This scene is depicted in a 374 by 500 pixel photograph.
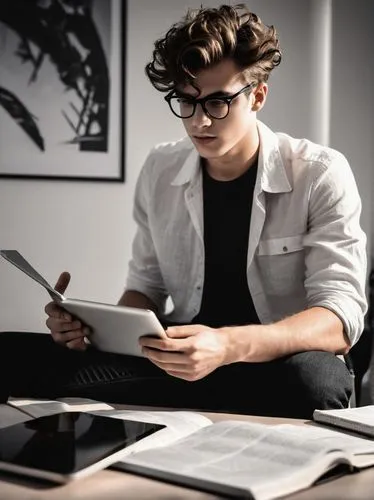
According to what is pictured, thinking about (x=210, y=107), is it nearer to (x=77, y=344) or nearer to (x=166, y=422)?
(x=77, y=344)

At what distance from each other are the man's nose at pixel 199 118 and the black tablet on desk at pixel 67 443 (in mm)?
889

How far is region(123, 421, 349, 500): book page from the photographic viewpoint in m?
1.15

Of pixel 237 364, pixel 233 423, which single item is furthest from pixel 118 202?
pixel 233 423

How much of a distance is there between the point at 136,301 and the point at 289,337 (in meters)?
0.69

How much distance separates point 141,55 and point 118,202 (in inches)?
23.6

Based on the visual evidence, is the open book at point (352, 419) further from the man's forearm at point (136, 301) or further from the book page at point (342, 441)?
the man's forearm at point (136, 301)

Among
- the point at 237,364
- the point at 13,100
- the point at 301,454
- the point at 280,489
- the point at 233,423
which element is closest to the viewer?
the point at 280,489

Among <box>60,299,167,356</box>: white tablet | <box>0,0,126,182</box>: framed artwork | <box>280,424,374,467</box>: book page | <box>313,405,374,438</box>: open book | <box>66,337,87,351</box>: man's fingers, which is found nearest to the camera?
<box>280,424,374,467</box>: book page

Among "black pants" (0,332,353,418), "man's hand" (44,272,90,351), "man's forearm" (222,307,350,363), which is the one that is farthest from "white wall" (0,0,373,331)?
"man's forearm" (222,307,350,363)

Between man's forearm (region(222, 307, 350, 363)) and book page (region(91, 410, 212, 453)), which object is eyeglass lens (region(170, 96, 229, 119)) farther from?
book page (region(91, 410, 212, 453))

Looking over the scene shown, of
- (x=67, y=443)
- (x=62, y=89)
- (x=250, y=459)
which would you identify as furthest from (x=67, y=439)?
(x=62, y=89)

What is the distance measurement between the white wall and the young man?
764mm

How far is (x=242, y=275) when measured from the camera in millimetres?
2309

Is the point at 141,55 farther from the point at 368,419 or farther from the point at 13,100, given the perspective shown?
the point at 368,419
